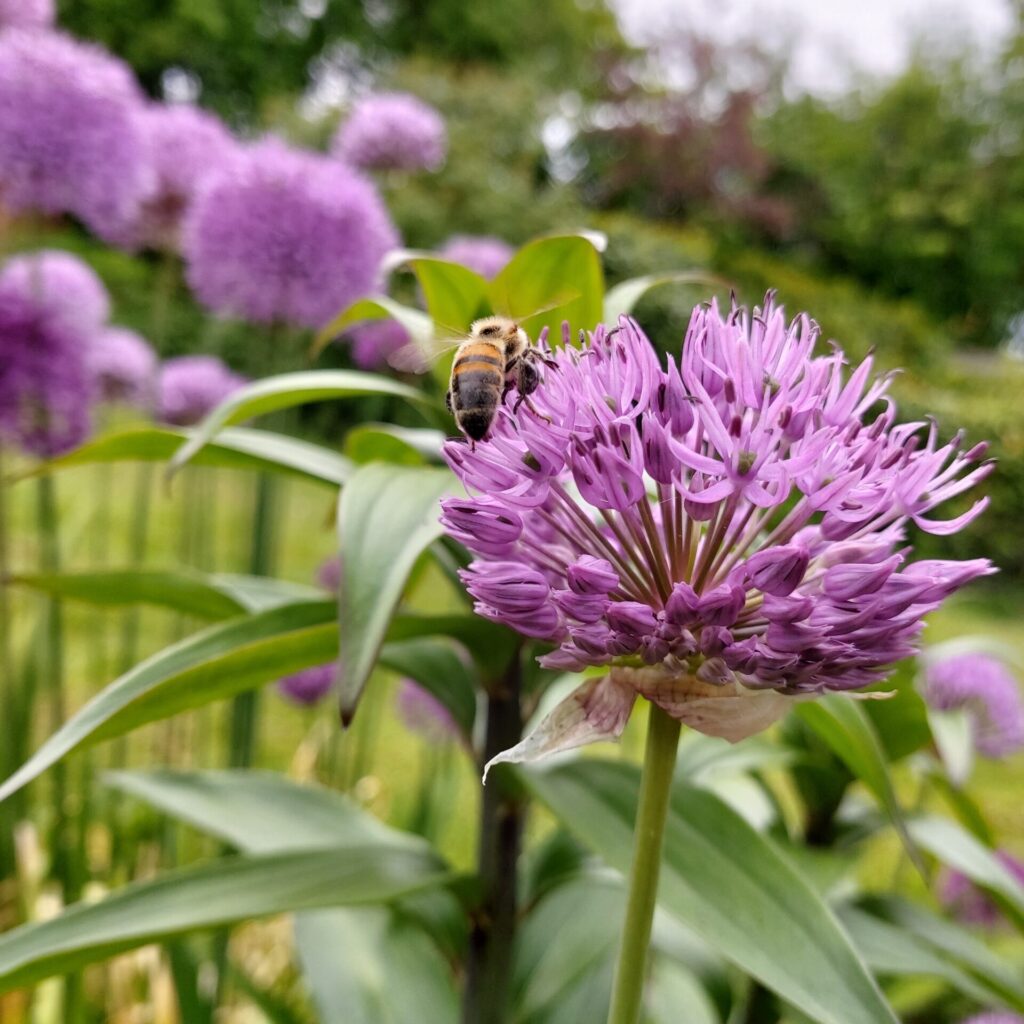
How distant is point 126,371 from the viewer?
1.94 meters

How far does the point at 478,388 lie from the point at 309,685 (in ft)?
3.47

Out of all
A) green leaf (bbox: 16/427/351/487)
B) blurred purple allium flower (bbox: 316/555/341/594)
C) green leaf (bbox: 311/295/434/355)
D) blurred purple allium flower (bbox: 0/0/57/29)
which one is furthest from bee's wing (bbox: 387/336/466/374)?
blurred purple allium flower (bbox: 0/0/57/29)

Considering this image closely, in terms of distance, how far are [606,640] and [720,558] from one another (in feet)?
0.30

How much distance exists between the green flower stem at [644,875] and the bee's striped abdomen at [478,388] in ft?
0.99

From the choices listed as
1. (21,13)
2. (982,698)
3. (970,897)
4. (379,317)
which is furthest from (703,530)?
(21,13)

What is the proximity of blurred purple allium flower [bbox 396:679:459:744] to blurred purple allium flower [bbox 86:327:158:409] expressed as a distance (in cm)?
77

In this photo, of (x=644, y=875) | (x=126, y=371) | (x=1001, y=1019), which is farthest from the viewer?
(x=126, y=371)

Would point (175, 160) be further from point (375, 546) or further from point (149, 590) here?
point (375, 546)

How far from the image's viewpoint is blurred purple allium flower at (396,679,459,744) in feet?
5.68

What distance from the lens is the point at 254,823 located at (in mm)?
925

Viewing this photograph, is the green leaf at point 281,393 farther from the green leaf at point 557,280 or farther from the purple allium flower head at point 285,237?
the purple allium flower head at point 285,237

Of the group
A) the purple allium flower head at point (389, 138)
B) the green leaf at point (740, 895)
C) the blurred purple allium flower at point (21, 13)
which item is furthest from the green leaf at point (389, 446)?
the purple allium flower head at point (389, 138)

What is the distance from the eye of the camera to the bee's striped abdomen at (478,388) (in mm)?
732

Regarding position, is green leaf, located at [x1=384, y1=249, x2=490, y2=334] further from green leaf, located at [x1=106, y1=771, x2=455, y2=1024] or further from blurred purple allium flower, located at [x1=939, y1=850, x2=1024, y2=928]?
blurred purple allium flower, located at [x1=939, y1=850, x2=1024, y2=928]
